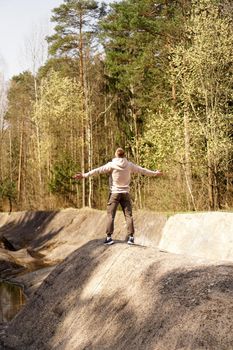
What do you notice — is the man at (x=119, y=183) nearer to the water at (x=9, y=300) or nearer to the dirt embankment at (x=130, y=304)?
the dirt embankment at (x=130, y=304)

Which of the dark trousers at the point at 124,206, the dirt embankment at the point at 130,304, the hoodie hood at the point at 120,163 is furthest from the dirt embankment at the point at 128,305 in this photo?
the hoodie hood at the point at 120,163

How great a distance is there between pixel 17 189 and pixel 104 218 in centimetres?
2449

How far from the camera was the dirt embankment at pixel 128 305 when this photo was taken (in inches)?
277

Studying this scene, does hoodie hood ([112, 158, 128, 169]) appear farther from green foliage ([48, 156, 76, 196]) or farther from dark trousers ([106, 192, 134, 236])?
green foliage ([48, 156, 76, 196])

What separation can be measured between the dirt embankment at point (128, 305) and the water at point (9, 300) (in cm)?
367

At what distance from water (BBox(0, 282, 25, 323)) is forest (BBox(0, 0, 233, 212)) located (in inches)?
397

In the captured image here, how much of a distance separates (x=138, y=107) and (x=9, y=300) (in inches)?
922

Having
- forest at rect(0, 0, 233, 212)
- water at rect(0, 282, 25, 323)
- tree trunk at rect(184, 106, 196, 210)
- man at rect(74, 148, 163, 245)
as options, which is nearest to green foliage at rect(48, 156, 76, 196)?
forest at rect(0, 0, 233, 212)

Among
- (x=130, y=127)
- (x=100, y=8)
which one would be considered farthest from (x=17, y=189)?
(x=100, y=8)

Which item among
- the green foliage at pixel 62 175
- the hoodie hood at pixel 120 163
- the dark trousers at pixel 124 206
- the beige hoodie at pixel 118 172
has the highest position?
the hoodie hood at pixel 120 163

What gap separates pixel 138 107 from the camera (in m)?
38.7

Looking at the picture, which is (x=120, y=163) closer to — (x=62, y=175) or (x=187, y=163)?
(x=187, y=163)

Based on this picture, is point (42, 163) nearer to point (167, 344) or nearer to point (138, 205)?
point (138, 205)

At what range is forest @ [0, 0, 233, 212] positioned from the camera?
25250 mm
